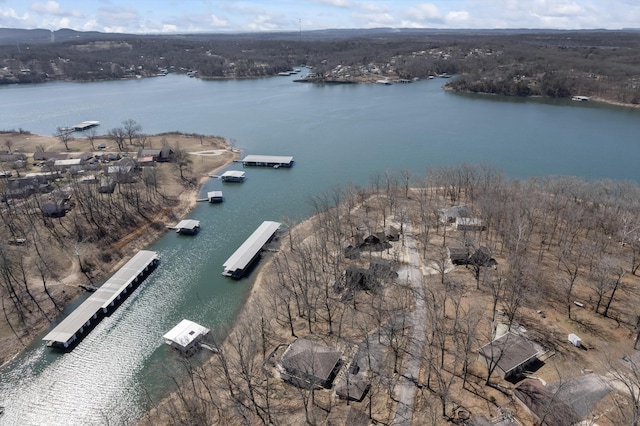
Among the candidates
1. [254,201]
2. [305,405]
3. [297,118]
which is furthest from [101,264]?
[297,118]

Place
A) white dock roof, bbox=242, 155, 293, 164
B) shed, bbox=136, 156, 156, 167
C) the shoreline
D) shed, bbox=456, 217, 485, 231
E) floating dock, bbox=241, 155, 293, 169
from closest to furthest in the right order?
the shoreline, shed, bbox=456, 217, 485, 231, shed, bbox=136, 156, 156, 167, floating dock, bbox=241, 155, 293, 169, white dock roof, bbox=242, 155, 293, 164

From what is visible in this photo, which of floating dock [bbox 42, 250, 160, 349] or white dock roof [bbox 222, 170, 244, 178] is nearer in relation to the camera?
floating dock [bbox 42, 250, 160, 349]

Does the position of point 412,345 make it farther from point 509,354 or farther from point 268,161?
point 268,161

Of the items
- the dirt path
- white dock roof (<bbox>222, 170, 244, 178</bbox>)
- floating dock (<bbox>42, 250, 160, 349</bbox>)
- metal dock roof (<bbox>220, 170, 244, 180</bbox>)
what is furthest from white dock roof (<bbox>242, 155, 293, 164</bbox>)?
the dirt path

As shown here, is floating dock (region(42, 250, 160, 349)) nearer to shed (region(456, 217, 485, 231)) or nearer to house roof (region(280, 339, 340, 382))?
house roof (region(280, 339, 340, 382))

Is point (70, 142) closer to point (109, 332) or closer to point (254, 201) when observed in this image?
point (254, 201)

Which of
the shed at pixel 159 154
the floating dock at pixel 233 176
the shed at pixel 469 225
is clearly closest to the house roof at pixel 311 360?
the shed at pixel 469 225
